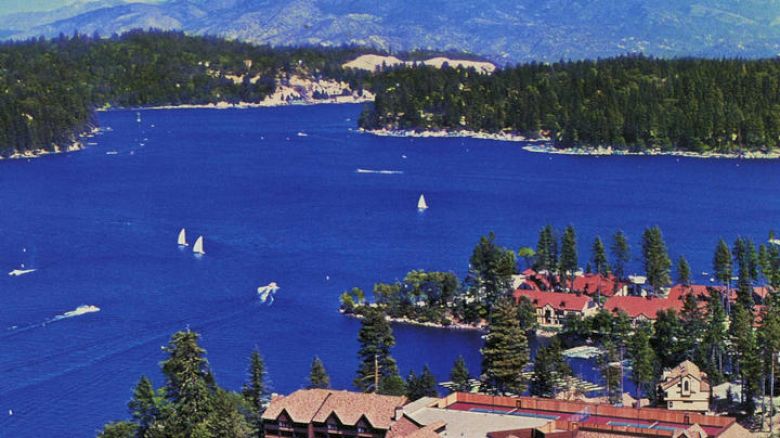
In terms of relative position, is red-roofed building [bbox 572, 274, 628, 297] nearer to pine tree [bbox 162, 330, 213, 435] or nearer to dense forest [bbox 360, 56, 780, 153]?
pine tree [bbox 162, 330, 213, 435]

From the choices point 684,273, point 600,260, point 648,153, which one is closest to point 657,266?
point 684,273

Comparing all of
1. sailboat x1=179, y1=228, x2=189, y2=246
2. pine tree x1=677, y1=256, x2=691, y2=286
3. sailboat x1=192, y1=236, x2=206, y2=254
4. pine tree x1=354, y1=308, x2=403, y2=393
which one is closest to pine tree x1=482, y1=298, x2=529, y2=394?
pine tree x1=354, y1=308, x2=403, y2=393

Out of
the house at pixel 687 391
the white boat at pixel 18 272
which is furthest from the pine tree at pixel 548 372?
the white boat at pixel 18 272

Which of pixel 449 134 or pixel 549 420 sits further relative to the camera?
pixel 449 134

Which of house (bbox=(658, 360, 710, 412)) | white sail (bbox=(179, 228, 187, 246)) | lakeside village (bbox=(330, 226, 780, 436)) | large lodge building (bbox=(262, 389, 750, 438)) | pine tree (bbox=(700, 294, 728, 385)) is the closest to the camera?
large lodge building (bbox=(262, 389, 750, 438))

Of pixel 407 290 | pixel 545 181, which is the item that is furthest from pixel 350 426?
pixel 545 181

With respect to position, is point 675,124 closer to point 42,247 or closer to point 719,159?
point 719,159

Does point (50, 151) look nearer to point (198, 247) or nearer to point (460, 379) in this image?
point (198, 247)
